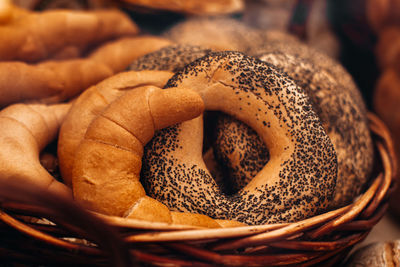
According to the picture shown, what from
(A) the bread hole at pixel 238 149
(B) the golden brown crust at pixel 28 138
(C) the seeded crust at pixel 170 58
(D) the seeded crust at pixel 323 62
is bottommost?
(B) the golden brown crust at pixel 28 138

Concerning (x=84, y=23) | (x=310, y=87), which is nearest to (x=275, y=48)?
(x=310, y=87)

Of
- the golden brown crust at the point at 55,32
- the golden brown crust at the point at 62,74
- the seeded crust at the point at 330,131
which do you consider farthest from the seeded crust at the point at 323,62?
the golden brown crust at the point at 55,32

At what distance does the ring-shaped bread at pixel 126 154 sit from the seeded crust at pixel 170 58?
0.91 feet

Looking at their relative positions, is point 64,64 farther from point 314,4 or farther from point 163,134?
point 314,4

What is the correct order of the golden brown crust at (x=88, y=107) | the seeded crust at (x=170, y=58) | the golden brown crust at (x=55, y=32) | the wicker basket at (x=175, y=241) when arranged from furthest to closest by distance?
the golden brown crust at (x=55, y=32)
the seeded crust at (x=170, y=58)
the golden brown crust at (x=88, y=107)
the wicker basket at (x=175, y=241)

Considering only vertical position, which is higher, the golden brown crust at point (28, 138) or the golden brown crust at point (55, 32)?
the golden brown crust at point (55, 32)

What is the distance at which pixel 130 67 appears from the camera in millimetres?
1120

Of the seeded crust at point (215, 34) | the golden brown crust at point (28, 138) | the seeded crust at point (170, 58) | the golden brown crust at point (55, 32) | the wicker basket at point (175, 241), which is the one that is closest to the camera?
the wicker basket at point (175, 241)

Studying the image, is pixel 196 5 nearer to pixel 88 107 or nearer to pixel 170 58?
pixel 170 58

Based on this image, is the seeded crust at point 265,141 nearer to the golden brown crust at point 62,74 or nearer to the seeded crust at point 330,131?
the seeded crust at point 330,131

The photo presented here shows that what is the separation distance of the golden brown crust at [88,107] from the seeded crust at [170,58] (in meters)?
0.13

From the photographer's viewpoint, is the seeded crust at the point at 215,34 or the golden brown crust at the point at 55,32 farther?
the seeded crust at the point at 215,34

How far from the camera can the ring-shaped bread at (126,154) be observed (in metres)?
0.74

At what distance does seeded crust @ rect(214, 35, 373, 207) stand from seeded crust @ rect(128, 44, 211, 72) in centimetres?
24
